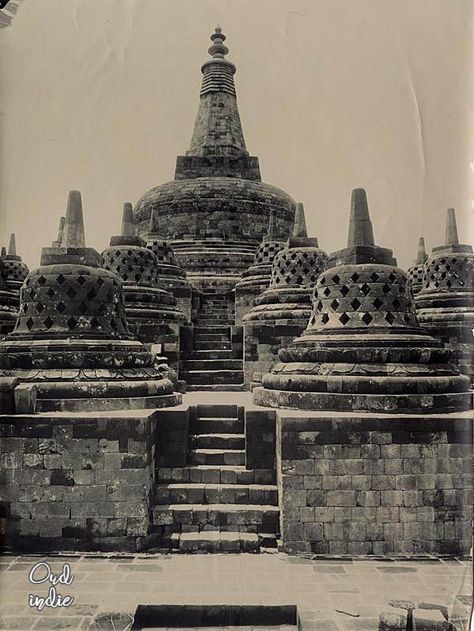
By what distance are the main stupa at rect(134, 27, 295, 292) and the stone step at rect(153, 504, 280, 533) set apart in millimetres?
11695

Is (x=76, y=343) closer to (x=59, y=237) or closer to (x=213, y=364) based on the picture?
(x=59, y=237)

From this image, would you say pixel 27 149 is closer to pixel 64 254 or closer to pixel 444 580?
pixel 64 254

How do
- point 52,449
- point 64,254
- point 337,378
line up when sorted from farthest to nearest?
point 64,254, point 337,378, point 52,449

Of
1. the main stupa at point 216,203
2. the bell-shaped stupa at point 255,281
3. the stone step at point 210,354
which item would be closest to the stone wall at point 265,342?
the stone step at point 210,354

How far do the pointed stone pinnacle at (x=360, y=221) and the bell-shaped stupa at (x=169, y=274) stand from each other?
769 cm

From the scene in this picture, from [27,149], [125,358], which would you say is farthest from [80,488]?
[27,149]

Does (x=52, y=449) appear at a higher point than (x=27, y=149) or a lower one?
lower

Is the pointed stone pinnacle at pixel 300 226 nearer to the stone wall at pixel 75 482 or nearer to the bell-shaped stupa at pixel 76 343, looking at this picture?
the bell-shaped stupa at pixel 76 343

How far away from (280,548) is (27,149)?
5552 mm

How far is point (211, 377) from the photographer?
13180 millimetres

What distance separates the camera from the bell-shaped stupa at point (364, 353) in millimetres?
7176

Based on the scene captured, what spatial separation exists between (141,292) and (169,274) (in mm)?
3382

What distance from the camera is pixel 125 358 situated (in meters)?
7.78

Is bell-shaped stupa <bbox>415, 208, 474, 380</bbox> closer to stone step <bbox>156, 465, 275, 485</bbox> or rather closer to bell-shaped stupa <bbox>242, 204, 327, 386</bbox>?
bell-shaped stupa <bbox>242, 204, 327, 386</bbox>
